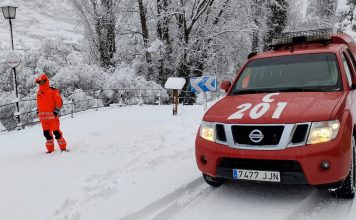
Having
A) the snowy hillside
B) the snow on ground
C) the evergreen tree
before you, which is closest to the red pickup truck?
the snow on ground

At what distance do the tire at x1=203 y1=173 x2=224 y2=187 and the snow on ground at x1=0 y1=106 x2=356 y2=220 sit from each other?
0.08 metres

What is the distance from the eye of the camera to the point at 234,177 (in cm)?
479

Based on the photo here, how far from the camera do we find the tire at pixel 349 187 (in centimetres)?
477

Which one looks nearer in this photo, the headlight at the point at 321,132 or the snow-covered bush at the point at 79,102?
the headlight at the point at 321,132

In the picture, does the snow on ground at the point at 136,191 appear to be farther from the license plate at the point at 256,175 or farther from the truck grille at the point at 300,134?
the truck grille at the point at 300,134

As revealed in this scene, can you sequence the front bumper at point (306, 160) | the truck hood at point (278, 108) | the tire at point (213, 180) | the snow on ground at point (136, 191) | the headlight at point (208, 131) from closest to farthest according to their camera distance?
the front bumper at point (306, 160)
the truck hood at point (278, 108)
the snow on ground at point (136, 191)
the headlight at point (208, 131)
the tire at point (213, 180)

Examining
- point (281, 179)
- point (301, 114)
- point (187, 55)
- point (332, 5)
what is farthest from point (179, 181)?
point (332, 5)

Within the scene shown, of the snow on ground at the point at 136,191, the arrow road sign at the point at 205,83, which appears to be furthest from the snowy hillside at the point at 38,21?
the snow on ground at the point at 136,191

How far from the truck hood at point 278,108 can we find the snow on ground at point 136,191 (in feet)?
3.57

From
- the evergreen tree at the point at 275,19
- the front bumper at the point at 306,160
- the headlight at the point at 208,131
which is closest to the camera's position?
the front bumper at the point at 306,160

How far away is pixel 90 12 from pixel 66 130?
1393cm

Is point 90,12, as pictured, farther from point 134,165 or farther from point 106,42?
point 134,165

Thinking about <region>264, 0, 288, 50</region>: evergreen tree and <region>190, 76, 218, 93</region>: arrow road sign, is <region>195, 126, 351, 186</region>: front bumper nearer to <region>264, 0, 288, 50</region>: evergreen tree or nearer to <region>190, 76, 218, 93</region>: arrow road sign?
<region>190, 76, 218, 93</region>: arrow road sign

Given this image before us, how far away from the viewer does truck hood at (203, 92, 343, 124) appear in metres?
4.52
